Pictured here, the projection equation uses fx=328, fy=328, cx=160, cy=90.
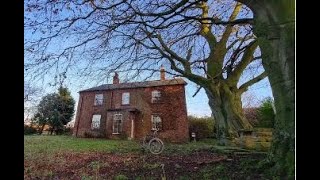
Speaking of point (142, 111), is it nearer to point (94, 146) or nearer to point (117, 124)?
point (117, 124)

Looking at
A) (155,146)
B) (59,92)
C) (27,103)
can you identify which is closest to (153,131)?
(155,146)

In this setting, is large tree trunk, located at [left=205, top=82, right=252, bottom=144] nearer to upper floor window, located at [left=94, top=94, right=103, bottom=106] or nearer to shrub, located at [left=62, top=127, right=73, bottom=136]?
upper floor window, located at [left=94, top=94, right=103, bottom=106]

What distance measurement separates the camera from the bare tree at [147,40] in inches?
82.0

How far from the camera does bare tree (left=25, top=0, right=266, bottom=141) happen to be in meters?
2.08

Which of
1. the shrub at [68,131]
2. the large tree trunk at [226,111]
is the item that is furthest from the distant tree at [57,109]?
the large tree trunk at [226,111]

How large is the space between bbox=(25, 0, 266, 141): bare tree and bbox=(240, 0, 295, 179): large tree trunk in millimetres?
81

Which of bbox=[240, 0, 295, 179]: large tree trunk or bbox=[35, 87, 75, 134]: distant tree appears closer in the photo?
bbox=[240, 0, 295, 179]: large tree trunk

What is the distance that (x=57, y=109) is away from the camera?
2070 mm

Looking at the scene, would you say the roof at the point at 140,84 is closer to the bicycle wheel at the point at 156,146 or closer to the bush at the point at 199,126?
the bush at the point at 199,126

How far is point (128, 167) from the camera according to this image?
198 centimetres

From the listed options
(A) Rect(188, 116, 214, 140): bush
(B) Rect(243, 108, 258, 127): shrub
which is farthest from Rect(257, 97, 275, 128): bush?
(A) Rect(188, 116, 214, 140): bush

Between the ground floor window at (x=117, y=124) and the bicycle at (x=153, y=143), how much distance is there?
167mm

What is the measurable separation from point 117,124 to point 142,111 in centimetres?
17

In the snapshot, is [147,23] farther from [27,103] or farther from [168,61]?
[27,103]
